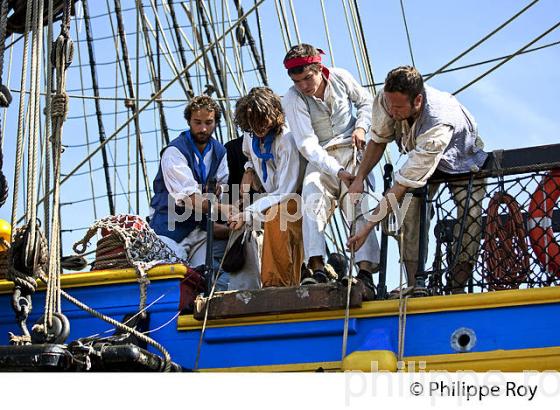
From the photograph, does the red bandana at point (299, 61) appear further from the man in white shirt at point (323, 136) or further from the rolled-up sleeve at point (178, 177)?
the rolled-up sleeve at point (178, 177)

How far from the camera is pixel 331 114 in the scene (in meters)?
5.79

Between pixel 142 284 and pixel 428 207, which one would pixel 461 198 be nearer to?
pixel 428 207

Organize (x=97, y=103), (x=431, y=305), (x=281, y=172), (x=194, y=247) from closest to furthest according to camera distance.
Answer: (x=431, y=305) → (x=281, y=172) → (x=194, y=247) → (x=97, y=103)

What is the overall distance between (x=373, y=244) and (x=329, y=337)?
470 millimetres

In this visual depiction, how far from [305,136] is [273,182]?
11.5 inches

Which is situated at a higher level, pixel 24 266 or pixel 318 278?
pixel 24 266

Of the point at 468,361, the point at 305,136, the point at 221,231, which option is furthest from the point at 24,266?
the point at 468,361

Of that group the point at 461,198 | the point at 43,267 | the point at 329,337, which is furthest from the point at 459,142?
the point at 43,267

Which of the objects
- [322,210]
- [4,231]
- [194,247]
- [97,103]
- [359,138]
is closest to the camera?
[322,210]

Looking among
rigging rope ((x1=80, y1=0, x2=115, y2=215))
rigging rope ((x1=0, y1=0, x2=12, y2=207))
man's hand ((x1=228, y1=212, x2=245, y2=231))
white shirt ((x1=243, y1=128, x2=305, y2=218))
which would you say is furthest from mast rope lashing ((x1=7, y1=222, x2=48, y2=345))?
rigging rope ((x1=80, y1=0, x2=115, y2=215))

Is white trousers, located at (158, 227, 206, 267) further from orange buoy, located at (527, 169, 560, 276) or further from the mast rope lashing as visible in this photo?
orange buoy, located at (527, 169, 560, 276)

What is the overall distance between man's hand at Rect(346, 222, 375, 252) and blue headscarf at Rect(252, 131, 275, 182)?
2.33 ft

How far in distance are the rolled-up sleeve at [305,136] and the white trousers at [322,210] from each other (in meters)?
0.07

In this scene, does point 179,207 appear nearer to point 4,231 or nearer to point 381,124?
point 4,231
